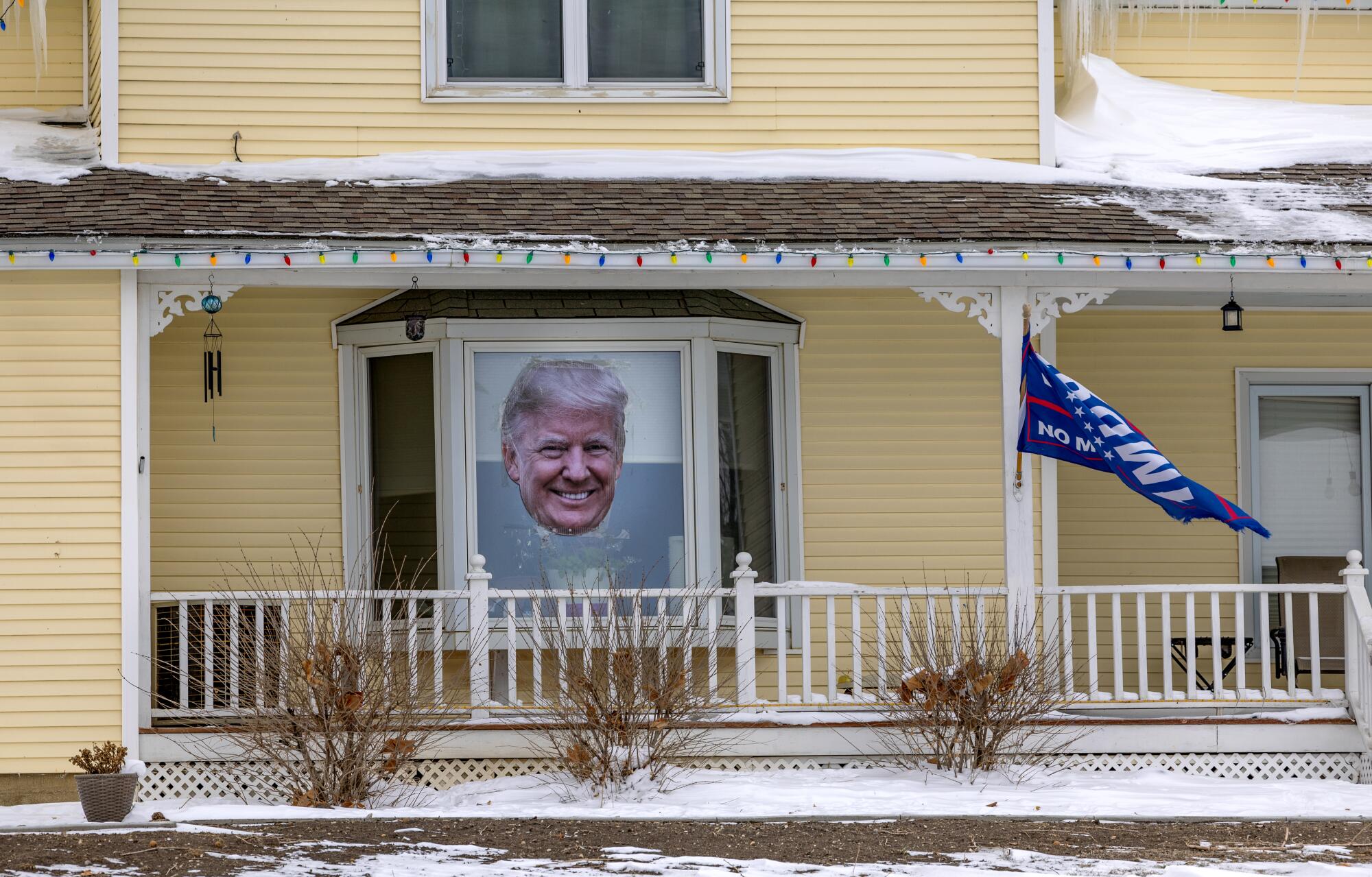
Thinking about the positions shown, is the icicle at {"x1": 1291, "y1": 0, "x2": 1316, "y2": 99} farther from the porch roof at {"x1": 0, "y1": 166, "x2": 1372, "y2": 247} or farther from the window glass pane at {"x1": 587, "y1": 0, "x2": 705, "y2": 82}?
the window glass pane at {"x1": 587, "y1": 0, "x2": 705, "y2": 82}

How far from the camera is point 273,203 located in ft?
33.2

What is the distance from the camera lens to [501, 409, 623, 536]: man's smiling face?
10609 millimetres

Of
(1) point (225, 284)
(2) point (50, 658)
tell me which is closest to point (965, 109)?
(1) point (225, 284)

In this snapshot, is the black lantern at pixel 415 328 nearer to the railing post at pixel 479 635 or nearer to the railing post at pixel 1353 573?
the railing post at pixel 479 635

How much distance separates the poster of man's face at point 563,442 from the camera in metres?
10.6

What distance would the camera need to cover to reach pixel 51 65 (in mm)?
12102

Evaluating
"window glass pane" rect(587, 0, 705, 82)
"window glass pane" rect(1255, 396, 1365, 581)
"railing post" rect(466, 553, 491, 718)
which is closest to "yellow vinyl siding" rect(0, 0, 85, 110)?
"window glass pane" rect(587, 0, 705, 82)

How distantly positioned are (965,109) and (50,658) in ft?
21.6

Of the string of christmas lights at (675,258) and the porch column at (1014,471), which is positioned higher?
the string of christmas lights at (675,258)

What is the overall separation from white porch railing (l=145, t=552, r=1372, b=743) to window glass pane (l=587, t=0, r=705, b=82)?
11.4 feet

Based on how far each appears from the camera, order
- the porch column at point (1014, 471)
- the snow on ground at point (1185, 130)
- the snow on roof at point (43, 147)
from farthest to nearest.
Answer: the snow on ground at point (1185, 130) → the snow on roof at point (43, 147) → the porch column at point (1014, 471)

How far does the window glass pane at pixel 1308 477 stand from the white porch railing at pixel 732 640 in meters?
1.35

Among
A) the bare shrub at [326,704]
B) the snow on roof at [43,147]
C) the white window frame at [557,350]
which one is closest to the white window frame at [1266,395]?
the white window frame at [557,350]

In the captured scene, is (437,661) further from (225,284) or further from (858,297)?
(858,297)
